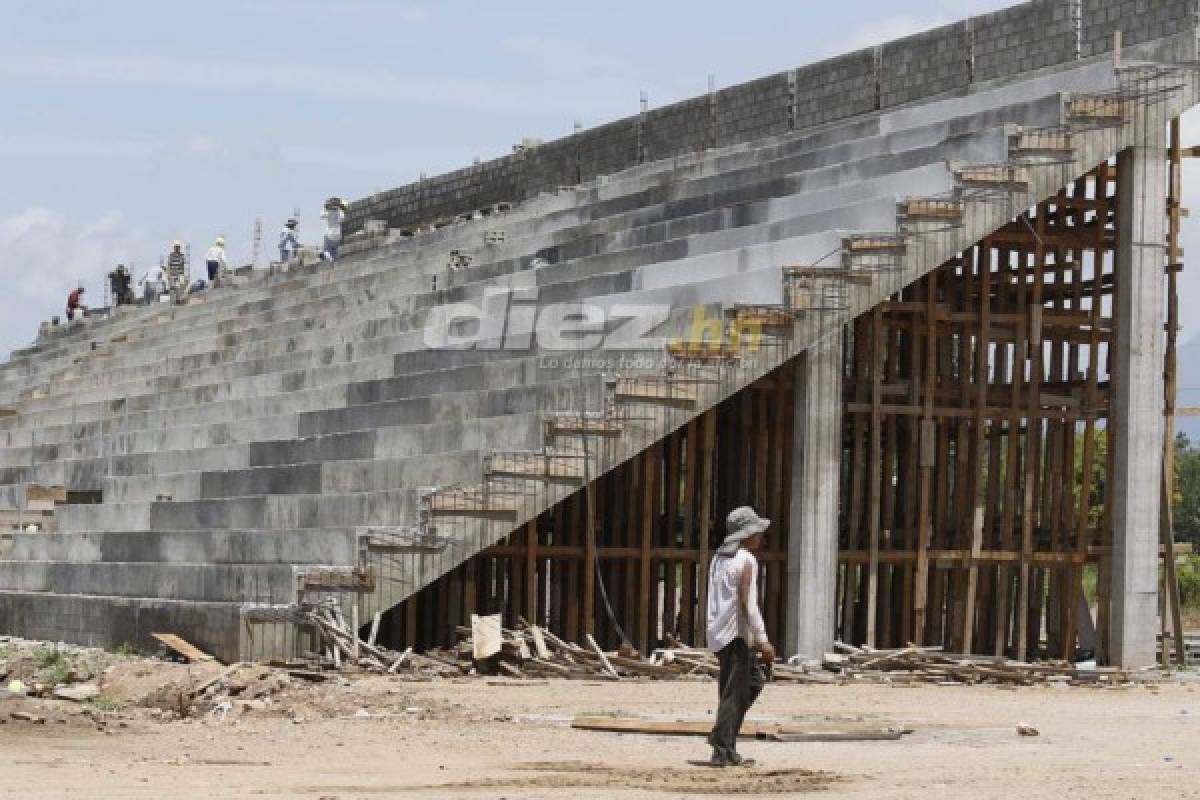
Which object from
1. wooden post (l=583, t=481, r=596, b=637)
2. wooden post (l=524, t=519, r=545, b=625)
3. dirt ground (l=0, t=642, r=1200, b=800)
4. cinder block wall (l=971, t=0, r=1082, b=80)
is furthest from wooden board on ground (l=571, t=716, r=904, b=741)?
cinder block wall (l=971, t=0, r=1082, b=80)

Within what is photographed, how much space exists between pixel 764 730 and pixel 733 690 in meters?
2.18

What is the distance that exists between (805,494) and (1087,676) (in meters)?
3.36

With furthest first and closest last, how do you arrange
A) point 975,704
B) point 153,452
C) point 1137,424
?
1. point 153,452
2. point 1137,424
3. point 975,704

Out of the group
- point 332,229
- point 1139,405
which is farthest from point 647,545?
point 332,229

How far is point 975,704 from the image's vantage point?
20.5 m

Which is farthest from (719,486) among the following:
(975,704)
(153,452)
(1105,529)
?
(153,452)

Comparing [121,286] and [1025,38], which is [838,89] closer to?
[1025,38]

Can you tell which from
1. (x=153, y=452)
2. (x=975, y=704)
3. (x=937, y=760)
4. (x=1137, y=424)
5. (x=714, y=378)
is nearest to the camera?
(x=937, y=760)

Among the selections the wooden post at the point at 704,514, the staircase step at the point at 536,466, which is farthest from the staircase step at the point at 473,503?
the wooden post at the point at 704,514

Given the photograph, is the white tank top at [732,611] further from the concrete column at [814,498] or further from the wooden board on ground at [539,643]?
the concrete column at [814,498]

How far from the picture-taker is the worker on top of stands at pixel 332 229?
47.0 meters

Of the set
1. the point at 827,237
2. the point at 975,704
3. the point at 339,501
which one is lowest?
the point at 975,704

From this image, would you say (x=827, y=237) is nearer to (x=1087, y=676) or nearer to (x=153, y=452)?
(x=1087, y=676)

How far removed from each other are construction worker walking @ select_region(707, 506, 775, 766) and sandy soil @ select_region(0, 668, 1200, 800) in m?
0.32
